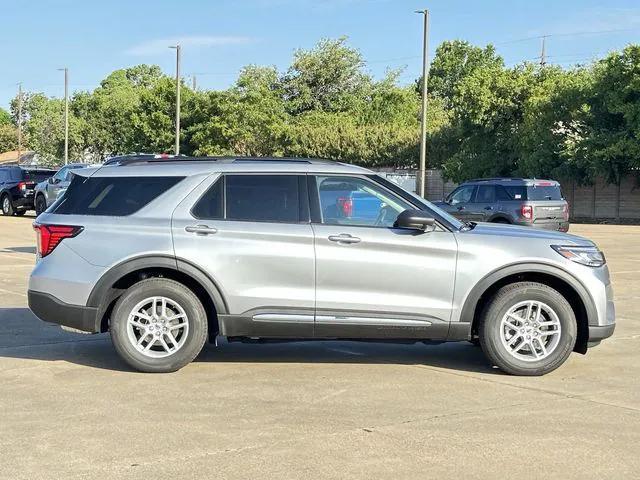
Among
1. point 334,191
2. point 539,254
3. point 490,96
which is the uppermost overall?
point 490,96

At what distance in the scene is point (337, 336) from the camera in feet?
25.2

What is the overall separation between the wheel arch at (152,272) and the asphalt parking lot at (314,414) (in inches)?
23.2

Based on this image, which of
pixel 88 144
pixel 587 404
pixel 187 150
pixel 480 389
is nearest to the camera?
pixel 587 404

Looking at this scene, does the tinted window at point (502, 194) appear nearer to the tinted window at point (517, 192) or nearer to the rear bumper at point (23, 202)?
the tinted window at point (517, 192)

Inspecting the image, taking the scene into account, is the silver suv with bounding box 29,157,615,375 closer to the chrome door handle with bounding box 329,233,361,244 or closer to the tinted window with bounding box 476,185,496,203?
the chrome door handle with bounding box 329,233,361,244

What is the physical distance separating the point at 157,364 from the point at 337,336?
1.51 meters

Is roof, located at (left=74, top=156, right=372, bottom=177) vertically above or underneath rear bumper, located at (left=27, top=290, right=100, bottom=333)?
above

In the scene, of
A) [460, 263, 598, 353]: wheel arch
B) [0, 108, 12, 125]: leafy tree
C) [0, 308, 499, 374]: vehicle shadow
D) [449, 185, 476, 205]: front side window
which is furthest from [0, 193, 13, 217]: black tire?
[0, 108, 12, 125]: leafy tree

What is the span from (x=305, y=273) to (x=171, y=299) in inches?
44.7

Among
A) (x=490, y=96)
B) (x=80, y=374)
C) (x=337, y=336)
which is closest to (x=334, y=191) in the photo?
(x=337, y=336)

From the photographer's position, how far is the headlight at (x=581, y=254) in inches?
305

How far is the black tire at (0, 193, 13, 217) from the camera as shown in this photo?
34344mm

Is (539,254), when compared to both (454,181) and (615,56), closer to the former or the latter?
(615,56)

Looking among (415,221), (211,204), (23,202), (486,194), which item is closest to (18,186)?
(23,202)
